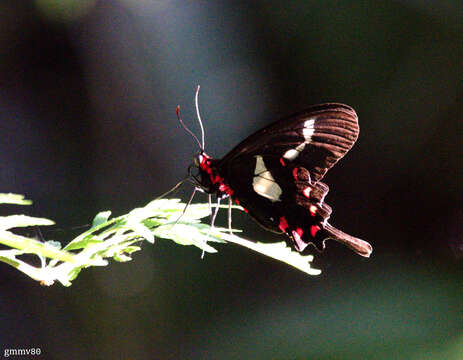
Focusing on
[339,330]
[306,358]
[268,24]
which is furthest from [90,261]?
[268,24]

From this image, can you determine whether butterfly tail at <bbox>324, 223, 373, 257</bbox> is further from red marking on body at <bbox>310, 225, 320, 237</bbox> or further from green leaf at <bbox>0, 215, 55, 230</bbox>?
green leaf at <bbox>0, 215, 55, 230</bbox>

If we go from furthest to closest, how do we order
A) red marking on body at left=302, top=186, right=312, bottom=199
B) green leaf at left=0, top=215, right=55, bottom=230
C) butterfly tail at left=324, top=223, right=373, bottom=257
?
red marking on body at left=302, top=186, right=312, bottom=199 → butterfly tail at left=324, top=223, right=373, bottom=257 → green leaf at left=0, top=215, right=55, bottom=230

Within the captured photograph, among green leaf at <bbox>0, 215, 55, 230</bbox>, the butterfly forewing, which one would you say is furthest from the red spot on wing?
green leaf at <bbox>0, 215, 55, 230</bbox>

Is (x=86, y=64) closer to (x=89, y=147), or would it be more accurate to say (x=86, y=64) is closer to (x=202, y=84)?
(x=89, y=147)

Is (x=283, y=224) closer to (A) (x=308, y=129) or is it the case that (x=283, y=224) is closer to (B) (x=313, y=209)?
(B) (x=313, y=209)

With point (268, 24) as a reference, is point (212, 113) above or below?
below

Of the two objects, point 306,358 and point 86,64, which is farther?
point 86,64

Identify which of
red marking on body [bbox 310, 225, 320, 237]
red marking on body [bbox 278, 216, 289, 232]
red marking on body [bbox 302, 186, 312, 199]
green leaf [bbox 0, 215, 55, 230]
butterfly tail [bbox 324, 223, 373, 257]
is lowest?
green leaf [bbox 0, 215, 55, 230]

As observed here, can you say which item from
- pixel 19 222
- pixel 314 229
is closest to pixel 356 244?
pixel 314 229
